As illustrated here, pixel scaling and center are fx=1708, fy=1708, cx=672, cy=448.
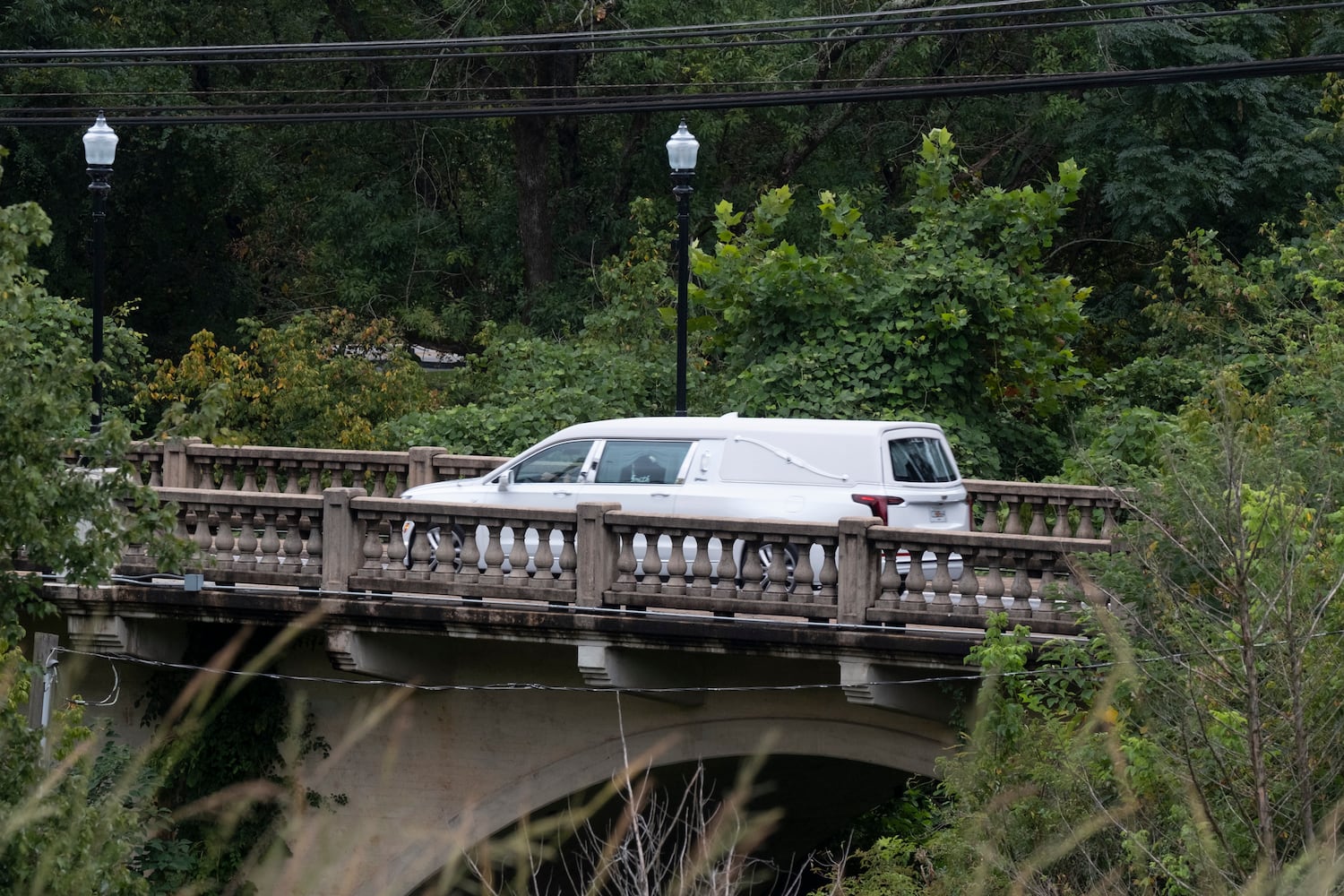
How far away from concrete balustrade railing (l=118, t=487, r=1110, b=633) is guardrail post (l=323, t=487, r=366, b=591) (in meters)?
0.01

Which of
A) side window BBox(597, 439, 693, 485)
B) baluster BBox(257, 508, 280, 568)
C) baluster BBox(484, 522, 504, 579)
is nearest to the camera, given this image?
baluster BBox(484, 522, 504, 579)

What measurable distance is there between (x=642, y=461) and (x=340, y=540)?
251cm

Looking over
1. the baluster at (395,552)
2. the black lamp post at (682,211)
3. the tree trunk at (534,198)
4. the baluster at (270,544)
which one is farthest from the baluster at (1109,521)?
the tree trunk at (534,198)

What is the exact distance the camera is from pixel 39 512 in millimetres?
9797

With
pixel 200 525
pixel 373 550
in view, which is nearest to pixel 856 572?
pixel 373 550

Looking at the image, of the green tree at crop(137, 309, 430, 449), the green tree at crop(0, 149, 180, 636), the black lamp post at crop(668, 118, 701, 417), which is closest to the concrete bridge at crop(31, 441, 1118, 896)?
the green tree at crop(0, 149, 180, 636)

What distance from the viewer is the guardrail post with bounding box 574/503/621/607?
42.1 feet

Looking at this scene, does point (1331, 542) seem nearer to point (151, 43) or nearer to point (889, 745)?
point (889, 745)

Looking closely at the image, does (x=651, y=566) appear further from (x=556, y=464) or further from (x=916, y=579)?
(x=916, y=579)

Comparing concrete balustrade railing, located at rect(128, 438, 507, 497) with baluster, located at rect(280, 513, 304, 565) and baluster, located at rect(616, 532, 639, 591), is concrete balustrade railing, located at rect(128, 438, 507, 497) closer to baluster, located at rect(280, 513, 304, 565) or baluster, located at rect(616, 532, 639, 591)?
baluster, located at rect(280, 513, 304, 565)

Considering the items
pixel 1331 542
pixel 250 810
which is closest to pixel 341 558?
pixel 250 810

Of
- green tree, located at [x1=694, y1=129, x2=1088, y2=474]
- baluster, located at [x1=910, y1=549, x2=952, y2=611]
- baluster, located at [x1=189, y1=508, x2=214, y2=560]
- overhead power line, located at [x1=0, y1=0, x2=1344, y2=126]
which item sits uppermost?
overhead power line, located at [x1=0, y1=0, x2=1344, y2=126]

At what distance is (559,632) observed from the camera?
43.7ft

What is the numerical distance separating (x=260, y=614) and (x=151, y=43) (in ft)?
73.4
